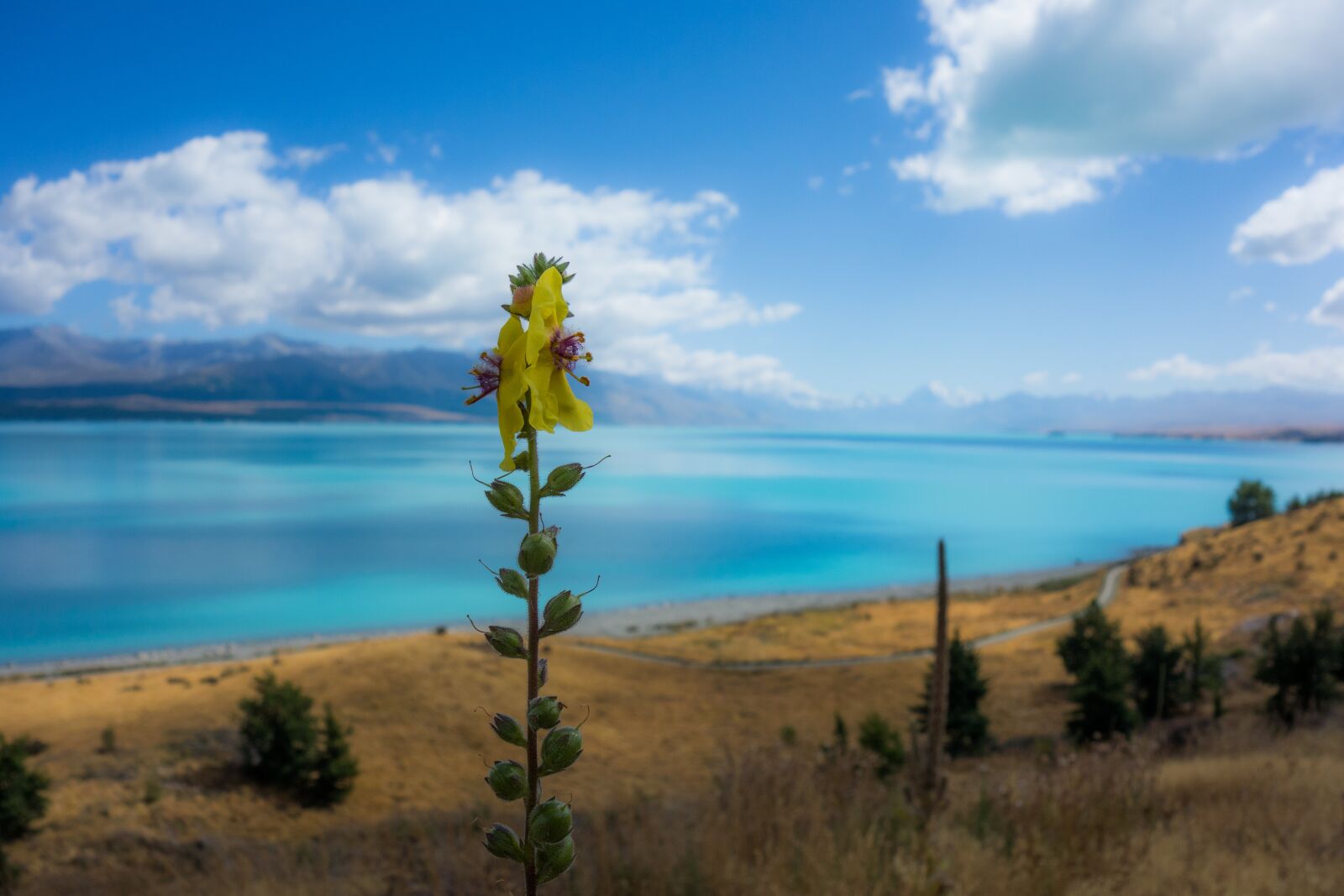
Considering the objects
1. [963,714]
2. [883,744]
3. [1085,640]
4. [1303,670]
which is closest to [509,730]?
[883,744]

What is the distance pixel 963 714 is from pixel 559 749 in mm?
12681

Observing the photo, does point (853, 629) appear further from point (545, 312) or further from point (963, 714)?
point (545, 312)

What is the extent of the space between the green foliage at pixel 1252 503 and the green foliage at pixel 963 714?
37.5 metres

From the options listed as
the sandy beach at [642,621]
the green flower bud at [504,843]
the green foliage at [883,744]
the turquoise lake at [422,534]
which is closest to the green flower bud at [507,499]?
the green flower bud at [504,843]

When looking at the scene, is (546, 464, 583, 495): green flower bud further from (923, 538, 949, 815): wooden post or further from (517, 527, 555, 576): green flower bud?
(923, 538, 949, 815): wooden post

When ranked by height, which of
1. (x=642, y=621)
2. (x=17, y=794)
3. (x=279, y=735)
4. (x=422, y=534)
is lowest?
(x=642, y=621)

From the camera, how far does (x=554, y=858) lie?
1.13 metres

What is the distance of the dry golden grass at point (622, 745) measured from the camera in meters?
3.92

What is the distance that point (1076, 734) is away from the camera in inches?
454

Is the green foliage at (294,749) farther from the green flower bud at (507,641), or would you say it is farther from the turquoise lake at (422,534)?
the green flower bud at (507,641)

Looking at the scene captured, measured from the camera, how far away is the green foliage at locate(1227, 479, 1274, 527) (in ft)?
133

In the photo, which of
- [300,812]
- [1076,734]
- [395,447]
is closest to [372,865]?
[300,812]

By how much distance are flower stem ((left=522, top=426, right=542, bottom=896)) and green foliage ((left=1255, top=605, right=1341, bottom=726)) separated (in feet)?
42.5

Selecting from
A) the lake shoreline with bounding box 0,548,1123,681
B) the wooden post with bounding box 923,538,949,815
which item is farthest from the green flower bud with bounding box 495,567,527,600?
the lake shoreline with bounding box 0,548,1123,681
